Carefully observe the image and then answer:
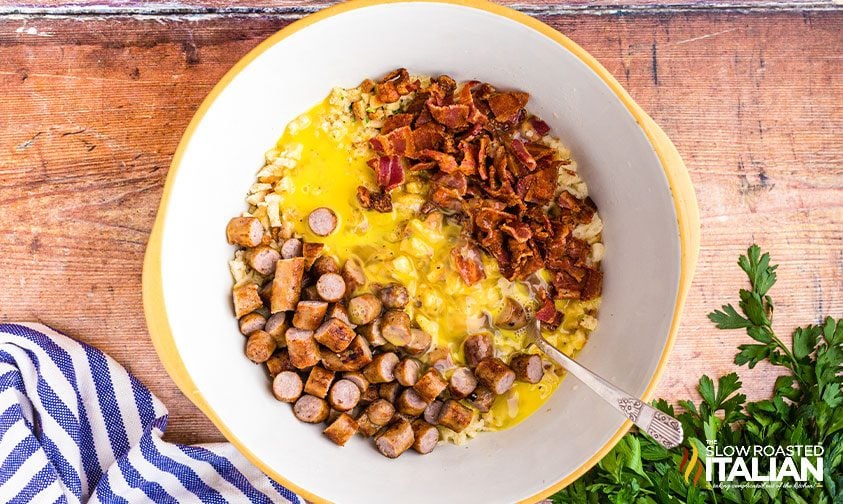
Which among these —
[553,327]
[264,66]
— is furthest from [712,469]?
[264,66]

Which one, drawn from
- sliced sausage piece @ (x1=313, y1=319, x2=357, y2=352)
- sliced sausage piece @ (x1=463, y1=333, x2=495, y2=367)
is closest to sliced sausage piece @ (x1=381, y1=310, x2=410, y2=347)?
sliced sausage piece @ (x1=313, y1=319, x2=357, y2=352)

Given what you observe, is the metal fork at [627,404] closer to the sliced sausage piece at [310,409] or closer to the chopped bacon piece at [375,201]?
the chopped bacon piece at [375,201]

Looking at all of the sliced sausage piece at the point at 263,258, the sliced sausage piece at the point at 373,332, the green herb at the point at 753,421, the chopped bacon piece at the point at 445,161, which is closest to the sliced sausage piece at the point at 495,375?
the sliced sausage piece at the point at 373,332

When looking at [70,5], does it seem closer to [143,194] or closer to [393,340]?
[143,194]

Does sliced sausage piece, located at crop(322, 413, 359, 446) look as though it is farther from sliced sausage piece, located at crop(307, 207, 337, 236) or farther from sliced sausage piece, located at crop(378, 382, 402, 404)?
sliced sausage piece, located at crop(307, 207, 337, 236)

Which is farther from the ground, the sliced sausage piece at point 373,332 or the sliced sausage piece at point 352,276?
the sliced sausage piece at point 352,276

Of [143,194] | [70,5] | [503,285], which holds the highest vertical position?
[503,285]
